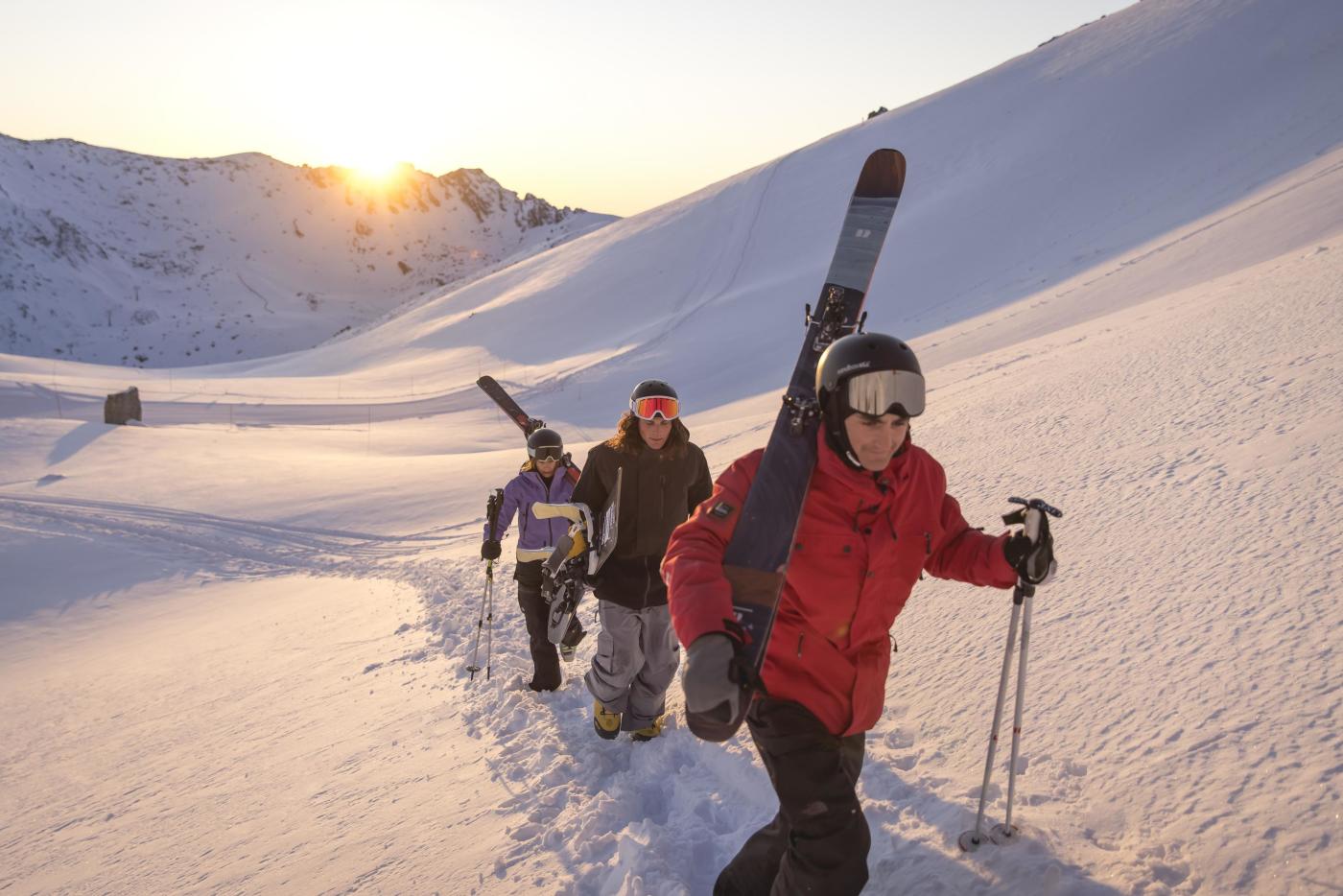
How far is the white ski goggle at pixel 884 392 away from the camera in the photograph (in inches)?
101

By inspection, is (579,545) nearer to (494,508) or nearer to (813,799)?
(494,508)

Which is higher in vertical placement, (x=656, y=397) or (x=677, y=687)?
(x=656, y=397)

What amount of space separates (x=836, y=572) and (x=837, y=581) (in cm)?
3

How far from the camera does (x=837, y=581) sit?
2643 millimetres

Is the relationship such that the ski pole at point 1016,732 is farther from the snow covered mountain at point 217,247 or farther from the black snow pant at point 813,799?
the snow covered mountain at point 217,247

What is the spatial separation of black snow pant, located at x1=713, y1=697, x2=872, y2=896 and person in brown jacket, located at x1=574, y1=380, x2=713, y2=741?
2.23 m

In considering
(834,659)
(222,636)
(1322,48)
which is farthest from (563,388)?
(1322,48)

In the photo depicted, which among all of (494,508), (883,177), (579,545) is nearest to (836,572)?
(579,545)

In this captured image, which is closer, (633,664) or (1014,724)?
(1014,724)

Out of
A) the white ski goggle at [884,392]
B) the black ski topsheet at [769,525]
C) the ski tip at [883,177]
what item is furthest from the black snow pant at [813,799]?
the ski tip at [883,177]

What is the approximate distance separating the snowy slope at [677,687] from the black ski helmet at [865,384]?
1.75 meters

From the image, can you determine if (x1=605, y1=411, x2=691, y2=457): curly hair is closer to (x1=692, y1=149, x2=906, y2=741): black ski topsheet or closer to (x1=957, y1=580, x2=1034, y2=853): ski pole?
(x1=692, y1=149, x2=906, y2=741): black ski topsheet

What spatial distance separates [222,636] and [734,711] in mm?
9065

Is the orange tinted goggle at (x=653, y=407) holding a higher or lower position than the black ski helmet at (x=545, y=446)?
higher
